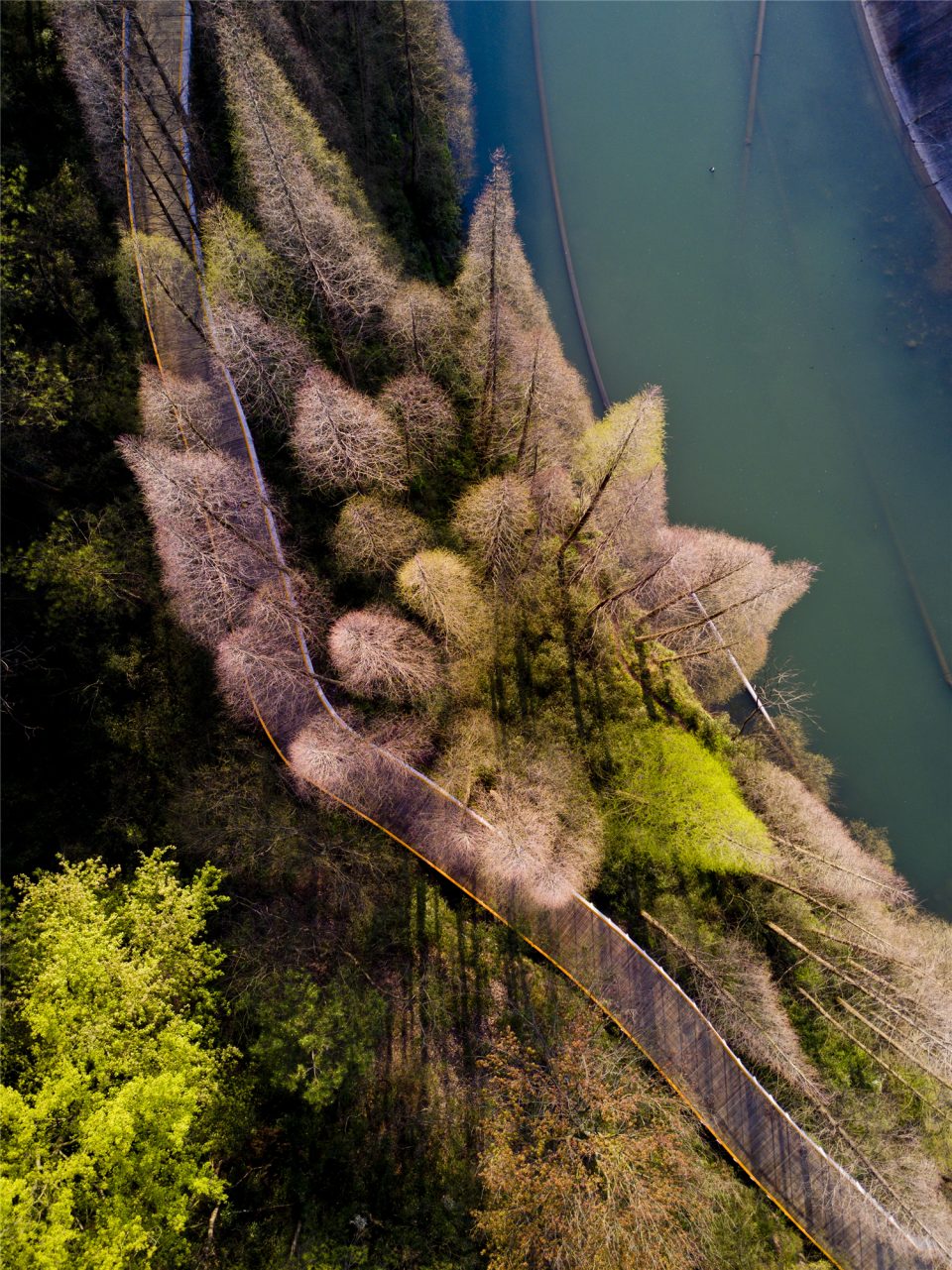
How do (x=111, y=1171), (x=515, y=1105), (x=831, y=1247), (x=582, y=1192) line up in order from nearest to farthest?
(x=111, y=1171) < (x=582, y=1192) < (x=515, y=1105) < (x=831, y=1247)

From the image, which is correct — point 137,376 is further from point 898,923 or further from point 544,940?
point 898,923

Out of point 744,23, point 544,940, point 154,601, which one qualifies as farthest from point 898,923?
point 744,23

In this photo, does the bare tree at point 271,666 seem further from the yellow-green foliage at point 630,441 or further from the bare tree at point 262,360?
the yellow-green foliage at point 630,441

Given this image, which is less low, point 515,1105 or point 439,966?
point 439,966

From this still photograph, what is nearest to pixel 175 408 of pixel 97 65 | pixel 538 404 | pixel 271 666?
pixel 271 666

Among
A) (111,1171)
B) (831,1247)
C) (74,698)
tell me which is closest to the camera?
(111,1171)

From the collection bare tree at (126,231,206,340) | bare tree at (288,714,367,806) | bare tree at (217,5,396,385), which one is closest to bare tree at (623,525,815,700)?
bare tree at (288,714,367,806)

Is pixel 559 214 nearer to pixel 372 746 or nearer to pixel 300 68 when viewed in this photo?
pixel 300 68
